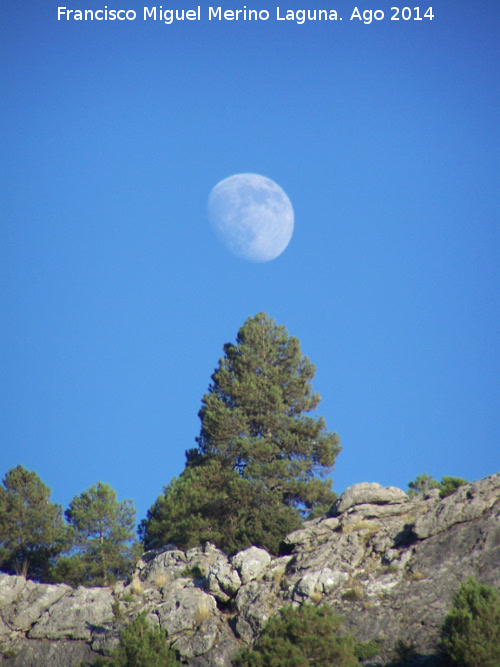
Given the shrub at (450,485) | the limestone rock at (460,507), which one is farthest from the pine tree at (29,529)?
the shrub at (450,485)

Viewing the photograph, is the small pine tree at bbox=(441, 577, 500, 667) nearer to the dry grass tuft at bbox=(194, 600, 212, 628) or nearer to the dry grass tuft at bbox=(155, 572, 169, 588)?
the dry grass tuft at bbox=(194, 600, 212, 628)

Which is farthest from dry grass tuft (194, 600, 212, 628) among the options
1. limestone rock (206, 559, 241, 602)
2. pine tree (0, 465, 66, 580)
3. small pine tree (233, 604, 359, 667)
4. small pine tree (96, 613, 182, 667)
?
pine tree (0, 465, 66, 580)

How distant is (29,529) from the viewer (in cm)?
3762

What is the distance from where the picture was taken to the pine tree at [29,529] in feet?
122

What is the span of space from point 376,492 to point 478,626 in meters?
14.9

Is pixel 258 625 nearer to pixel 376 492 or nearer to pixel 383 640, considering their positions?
pixel 383 640

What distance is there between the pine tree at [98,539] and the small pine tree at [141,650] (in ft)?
38.3

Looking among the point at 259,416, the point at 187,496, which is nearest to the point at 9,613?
the point at 187,496

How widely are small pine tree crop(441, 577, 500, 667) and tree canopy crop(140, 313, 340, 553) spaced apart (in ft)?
45.0

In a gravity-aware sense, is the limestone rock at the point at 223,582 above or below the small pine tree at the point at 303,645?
above

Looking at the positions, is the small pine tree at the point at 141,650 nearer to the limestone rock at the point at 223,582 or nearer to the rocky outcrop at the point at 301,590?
the rocky outcrop at the point at 301,590

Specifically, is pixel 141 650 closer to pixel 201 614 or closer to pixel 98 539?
pixel 201 614

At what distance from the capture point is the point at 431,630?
2347 centimetres

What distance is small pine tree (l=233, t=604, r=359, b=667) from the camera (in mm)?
21233
